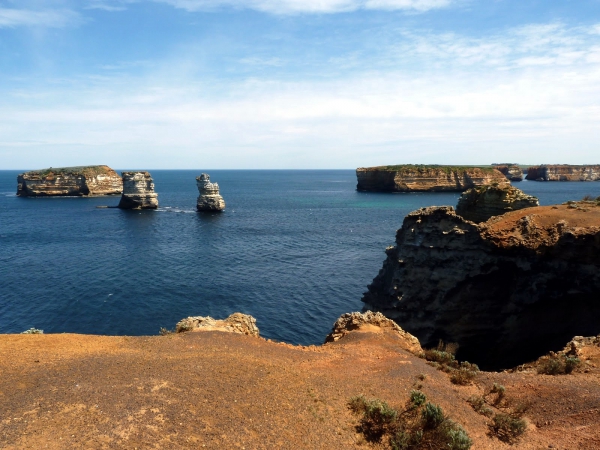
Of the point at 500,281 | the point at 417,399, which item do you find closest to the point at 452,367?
the point at 417,399

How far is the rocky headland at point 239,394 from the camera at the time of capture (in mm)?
13156

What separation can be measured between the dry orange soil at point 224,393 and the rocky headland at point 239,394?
0.05 meters

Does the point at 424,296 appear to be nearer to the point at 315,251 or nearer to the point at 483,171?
the point at 315,251

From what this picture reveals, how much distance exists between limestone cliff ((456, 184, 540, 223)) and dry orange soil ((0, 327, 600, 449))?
64.0 ft

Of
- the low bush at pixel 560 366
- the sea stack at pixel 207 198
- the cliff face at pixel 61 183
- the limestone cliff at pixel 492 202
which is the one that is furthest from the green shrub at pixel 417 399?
the cliff face at pixel 61 183

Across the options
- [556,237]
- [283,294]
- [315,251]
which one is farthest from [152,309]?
[556,237]

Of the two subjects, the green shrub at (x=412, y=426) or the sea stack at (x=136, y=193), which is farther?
the sea stack at (x=136, y=193)

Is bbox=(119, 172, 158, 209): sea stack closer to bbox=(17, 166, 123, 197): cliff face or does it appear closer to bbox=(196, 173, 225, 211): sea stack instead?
bbox=(196, 173, 225, 211): sea stack

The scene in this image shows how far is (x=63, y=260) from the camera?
61.8m

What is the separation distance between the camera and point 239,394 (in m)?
15.6

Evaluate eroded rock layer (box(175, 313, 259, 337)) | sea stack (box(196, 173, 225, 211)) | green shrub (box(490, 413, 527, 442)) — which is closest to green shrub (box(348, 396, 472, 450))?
green shrub (box(490, 413, 527, 442))

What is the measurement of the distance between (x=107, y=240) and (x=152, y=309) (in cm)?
3951

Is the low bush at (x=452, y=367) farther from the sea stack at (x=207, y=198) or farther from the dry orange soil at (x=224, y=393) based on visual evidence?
the sea stack at (x=207, y=198)

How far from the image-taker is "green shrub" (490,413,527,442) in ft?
48.6
